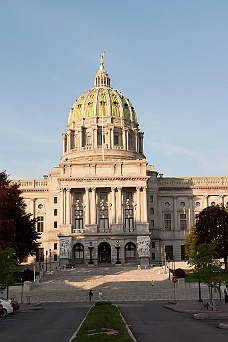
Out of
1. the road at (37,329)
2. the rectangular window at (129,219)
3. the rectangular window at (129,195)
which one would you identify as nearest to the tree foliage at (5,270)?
the road at (37,329)

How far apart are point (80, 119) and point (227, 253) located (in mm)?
63044

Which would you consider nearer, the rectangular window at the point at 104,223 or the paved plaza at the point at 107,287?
the paved plaza at the point at 107,287

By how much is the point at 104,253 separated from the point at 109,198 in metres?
10.9

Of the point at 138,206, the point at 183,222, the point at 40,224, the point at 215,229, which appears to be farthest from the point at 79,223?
the point at 215,229

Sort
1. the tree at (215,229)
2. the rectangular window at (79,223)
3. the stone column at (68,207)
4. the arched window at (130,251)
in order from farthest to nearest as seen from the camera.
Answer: the rectangular window at (79,223) → the arched window at (130,251) → the stone column at (68,207) → the tree at (215,229)

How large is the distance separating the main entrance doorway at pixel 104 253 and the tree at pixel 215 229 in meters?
20.4

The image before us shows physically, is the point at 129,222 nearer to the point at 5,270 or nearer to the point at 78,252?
the point at 78,252

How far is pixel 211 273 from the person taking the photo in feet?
146

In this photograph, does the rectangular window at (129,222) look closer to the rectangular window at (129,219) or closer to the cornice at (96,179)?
the rectangular window at (129,219)

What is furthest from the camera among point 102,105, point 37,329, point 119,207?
point 102,105

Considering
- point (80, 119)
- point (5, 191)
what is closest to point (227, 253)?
point (5, 191)

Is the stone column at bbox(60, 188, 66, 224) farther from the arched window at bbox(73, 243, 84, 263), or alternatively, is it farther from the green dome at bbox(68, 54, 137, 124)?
the green dome at bbox(68, 54, 137, 124)

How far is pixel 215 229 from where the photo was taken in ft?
280

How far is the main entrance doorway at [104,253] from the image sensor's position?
101938mm
